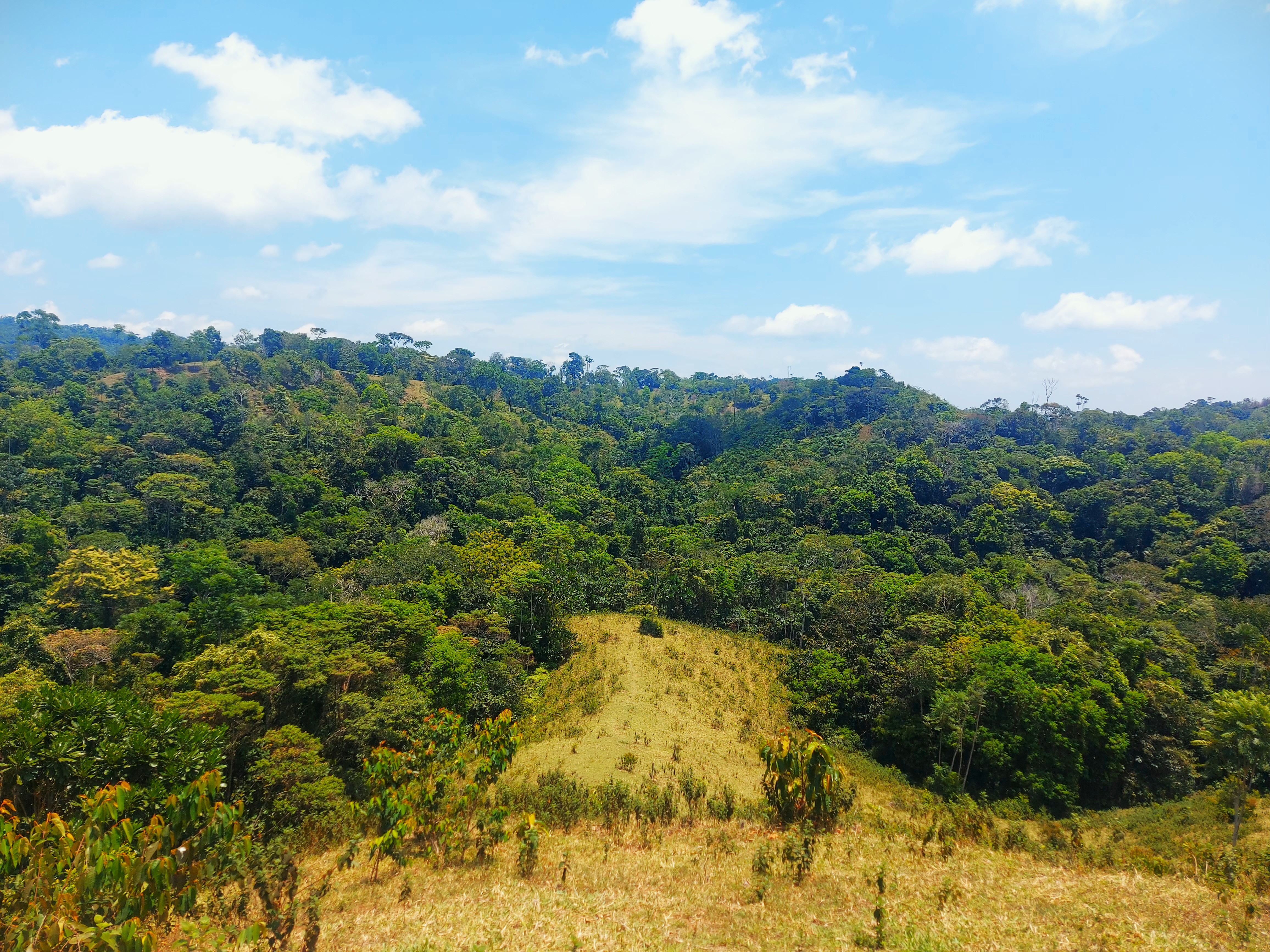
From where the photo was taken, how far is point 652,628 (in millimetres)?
30656

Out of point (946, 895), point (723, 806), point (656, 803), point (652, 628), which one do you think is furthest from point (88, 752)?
point (652, 628)

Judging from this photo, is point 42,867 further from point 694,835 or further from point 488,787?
point 694,835

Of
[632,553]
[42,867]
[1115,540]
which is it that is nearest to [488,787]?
[42,867]

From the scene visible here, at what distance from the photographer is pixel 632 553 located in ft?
141

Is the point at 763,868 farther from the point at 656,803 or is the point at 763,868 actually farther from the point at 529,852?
the point at 529,852

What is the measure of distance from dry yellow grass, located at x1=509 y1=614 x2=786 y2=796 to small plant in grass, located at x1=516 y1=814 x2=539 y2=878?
3904 millimetres

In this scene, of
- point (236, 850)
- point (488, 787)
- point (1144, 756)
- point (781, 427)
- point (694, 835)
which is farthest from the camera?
point (781, 427)

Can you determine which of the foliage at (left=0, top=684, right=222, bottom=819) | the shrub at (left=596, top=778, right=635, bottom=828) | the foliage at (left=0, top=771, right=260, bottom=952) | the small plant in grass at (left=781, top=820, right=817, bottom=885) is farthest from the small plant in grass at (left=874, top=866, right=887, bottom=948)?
the foliage at (left=0, top=684, right=222, bottom=819)

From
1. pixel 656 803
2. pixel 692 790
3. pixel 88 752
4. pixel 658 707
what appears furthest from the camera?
pixel 658 707

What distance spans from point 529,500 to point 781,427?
136 ft

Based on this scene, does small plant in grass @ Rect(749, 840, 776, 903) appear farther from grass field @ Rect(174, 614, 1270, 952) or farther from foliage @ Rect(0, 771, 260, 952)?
foliage @ Rect(0, 771, 260, 952)

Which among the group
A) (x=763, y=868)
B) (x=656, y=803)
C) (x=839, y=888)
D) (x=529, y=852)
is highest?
(x=839, y=888)

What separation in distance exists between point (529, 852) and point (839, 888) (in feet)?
20.0

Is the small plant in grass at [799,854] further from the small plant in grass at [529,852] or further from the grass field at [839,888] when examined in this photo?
the small plant in grass at [529,852]
